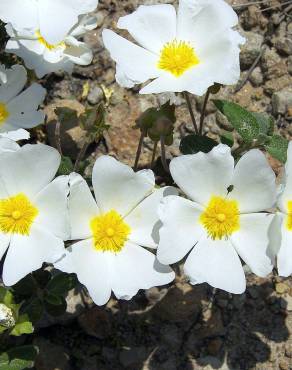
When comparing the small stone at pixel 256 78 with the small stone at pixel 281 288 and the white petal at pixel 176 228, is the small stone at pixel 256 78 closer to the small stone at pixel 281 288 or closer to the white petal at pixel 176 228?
the small stone at pixel 281 288

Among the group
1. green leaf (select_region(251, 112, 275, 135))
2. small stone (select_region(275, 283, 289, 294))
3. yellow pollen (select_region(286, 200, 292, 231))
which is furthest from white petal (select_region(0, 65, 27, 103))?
small stone (select_region(275, 283, 289, 294))

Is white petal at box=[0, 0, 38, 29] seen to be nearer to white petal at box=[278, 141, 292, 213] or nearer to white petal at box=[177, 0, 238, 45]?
white petal at box=[177, 0, 238, 45]

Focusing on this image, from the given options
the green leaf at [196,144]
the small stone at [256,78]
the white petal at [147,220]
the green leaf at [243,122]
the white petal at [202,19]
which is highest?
the small stone at [256,78]

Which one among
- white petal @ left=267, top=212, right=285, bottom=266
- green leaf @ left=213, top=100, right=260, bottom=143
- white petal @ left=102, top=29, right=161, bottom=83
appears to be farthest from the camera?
green leaf @ left=213, top=100, right=260, bottom=143

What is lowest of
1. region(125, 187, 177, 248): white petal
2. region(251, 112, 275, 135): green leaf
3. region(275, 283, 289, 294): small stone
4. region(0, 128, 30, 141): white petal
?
region(125, 187, 177, 248): white petal

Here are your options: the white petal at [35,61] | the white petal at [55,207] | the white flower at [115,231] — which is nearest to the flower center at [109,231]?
the white flower at [115,231]
